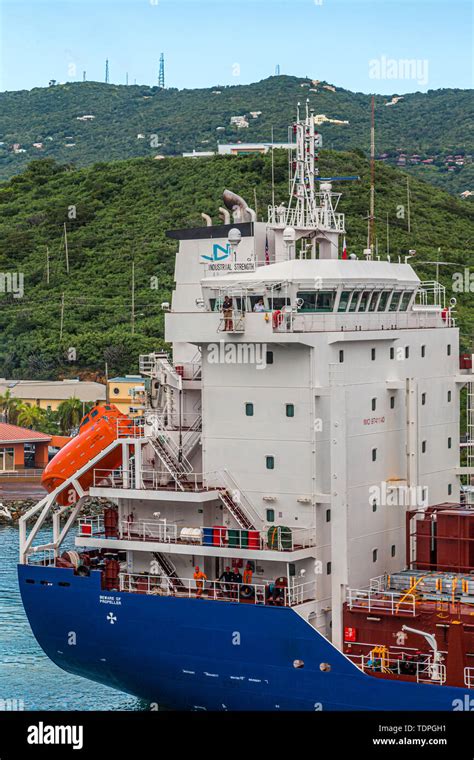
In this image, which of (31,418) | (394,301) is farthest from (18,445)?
(394,301)

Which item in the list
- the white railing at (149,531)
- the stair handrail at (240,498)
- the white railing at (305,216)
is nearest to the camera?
the stair handrail at (240,498)

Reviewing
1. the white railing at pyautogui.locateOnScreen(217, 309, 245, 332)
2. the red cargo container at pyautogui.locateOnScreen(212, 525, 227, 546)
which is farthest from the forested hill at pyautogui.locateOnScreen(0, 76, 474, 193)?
the red cargo container at pyautogui.locateOnScreen(212, 525, 227, 546)

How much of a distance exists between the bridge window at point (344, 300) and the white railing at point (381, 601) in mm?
4902

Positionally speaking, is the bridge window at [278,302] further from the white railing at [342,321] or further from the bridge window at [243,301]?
the white railing at [342,321]

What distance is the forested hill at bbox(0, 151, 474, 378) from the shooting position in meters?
71.0

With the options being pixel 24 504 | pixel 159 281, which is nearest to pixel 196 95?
pixel 159 281

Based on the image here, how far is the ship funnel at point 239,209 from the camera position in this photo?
88.1 feet

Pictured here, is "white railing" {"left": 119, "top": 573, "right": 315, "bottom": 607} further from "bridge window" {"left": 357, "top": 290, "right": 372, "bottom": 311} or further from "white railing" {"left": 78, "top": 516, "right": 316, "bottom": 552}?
"bridge window" {"left": 357, "top": 290, "right": 372, "bottom": 311}

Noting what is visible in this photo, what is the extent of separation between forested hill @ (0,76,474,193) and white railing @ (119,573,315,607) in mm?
85986

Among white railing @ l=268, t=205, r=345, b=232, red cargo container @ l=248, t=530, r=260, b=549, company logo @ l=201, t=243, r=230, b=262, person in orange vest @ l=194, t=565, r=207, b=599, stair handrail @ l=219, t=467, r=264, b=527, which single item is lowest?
person in orange vest @ l=194, t=565, r=207, b=599

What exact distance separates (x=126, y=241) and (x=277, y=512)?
192 feet

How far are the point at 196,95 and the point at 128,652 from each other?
143 metres

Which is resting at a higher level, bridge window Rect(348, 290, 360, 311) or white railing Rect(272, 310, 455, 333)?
bridge window Rect(348, 290, 360, 311)

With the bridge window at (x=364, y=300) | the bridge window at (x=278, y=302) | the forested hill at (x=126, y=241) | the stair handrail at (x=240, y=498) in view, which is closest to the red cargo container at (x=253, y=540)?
the stair handrail at (x=240, y=498)
